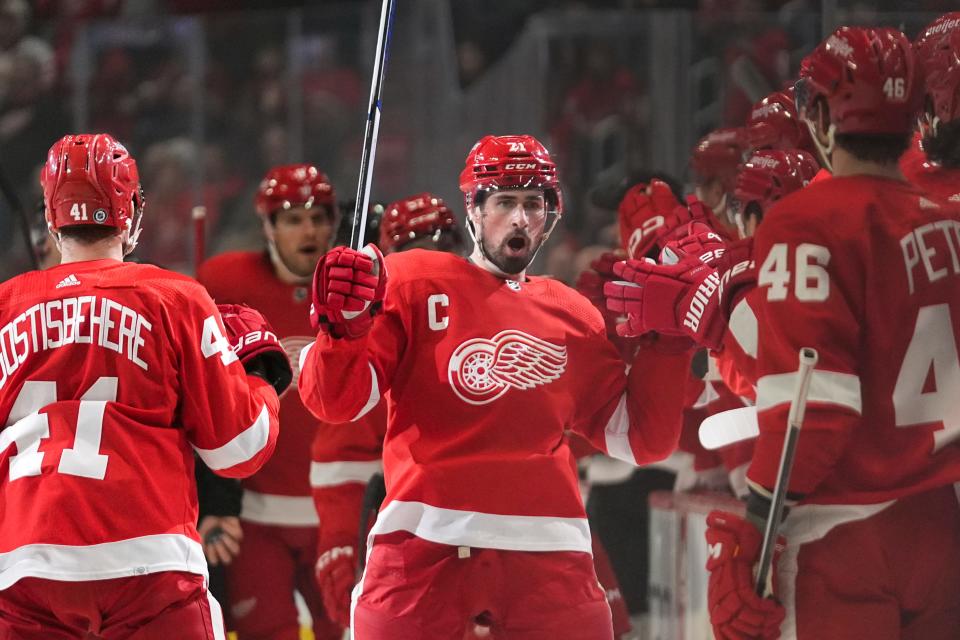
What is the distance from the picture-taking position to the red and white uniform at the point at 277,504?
479 centimetres

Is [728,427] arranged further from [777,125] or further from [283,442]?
[283,442]

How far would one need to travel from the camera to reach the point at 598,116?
5152 millimetres

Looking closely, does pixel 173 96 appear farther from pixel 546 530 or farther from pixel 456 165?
pixel 546 530

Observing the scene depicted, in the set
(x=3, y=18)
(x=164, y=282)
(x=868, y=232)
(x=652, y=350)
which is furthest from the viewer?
(x=3, y=18)

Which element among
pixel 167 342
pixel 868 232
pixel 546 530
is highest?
pixel 868 232

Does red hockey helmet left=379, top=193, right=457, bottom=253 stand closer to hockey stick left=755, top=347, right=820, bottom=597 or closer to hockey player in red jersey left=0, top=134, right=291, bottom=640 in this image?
hockey player in red jersey left=0, top=134, right=291, bottom=640

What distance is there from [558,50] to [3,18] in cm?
249

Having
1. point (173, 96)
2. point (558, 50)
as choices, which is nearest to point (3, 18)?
point (173, 96)

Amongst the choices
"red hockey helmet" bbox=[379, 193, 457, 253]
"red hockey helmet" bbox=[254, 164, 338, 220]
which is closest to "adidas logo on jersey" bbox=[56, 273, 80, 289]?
"red hockey helmet" bbox=[379, 193, 457, 253]

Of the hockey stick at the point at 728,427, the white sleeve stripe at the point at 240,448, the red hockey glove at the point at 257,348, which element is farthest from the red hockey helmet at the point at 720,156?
the white sleeve stripe at the point at 240,448

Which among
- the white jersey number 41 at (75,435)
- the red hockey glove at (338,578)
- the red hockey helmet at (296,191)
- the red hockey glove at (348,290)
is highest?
the red hockey helmet at (296,191)

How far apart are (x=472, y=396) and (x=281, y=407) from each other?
5.68ft

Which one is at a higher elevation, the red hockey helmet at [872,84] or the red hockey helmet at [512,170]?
the red hockey helmet at [872,84]

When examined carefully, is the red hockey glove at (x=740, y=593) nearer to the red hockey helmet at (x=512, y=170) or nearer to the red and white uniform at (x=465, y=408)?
the red and white uniform at (x=465, y=408)
